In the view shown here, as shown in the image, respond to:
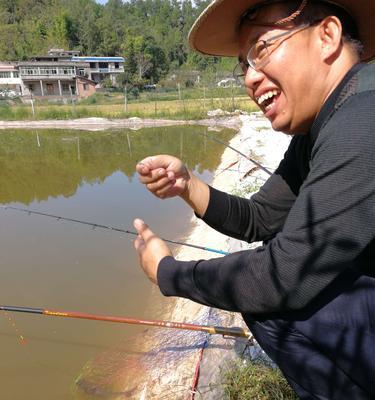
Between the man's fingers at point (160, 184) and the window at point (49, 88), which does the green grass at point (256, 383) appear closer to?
the man's fingers at point (160, 184)

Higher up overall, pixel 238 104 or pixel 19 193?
pixel 19 193

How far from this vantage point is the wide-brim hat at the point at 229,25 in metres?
1.34

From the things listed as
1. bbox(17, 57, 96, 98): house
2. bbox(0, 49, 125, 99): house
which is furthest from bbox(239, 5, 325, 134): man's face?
bbox(17, 57, 96, 98): house

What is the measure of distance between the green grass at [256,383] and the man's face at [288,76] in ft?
4.79

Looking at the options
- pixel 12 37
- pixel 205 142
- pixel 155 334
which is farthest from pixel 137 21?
pixel 155 334

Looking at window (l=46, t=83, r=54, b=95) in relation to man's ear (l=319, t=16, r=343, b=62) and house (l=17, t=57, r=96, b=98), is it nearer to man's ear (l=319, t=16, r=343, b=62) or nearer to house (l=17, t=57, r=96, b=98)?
house (l=17, t=57, r=96, b=98)

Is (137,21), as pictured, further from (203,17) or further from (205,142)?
(203,17)

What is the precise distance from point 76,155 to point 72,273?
11394 millimetres

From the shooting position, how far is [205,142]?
18.8m

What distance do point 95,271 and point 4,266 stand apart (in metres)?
1.41

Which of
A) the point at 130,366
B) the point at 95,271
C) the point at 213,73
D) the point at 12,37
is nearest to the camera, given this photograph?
the point at 130,366

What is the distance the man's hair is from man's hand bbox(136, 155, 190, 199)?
2.36 ft

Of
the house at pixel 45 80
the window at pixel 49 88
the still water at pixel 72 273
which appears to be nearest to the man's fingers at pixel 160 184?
the still water at pixel 72 273

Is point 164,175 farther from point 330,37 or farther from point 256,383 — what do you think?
point 256,383
